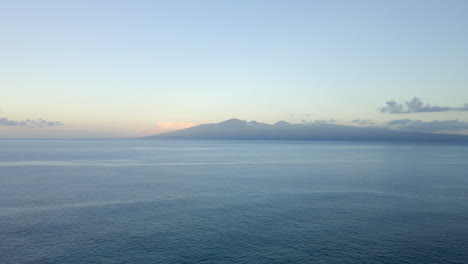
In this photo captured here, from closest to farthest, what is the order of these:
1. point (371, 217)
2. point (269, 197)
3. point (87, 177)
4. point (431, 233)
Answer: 1. point (431, 233)
2. point (371, 217)
3. point (269, 197)
4. point (87, 177)

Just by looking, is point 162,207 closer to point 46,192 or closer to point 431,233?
point 46,192

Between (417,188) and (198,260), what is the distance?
63.0m

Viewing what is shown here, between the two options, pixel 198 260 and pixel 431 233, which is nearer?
pixel 198 260

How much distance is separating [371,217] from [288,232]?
15687 millimetres

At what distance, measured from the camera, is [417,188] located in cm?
7444

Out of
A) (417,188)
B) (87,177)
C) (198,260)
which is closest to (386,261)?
(198,260)

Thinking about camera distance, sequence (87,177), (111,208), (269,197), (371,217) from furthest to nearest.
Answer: (87,177) < (269,197) < (111,208) < (371,217)

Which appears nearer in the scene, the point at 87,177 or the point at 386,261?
the point at 386,261

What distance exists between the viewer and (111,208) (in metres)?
53.9

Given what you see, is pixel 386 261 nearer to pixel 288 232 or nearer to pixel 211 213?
pixel 288 232

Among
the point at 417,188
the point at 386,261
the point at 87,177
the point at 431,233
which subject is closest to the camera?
the point at 386,261

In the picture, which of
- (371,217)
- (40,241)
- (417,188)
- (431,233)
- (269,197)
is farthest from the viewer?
(417,188)

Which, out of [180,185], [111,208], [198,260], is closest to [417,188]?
[180,185]

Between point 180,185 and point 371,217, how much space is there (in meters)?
46.2
